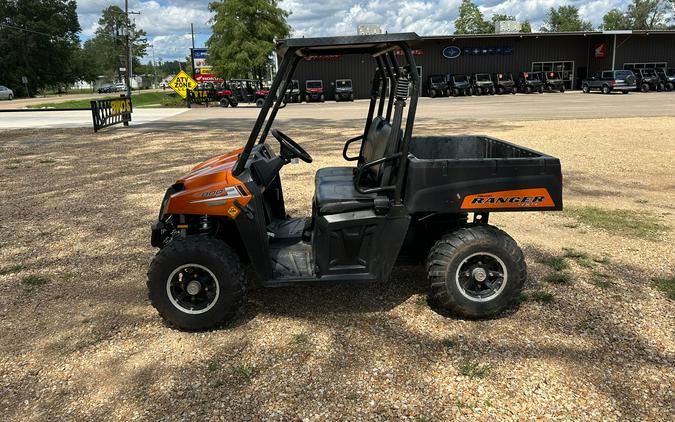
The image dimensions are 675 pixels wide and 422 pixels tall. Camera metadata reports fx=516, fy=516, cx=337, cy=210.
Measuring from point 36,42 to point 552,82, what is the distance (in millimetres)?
58979

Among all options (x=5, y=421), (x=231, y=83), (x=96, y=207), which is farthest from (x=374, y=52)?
(x=231, y=83)

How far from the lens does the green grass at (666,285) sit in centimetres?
382

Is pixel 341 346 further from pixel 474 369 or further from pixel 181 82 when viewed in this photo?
pixel 181 82

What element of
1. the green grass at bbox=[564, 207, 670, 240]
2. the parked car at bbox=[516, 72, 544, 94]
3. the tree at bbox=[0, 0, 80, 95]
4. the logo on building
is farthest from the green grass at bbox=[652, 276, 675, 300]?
the tree at bbox=[0, 0, 80, 95]

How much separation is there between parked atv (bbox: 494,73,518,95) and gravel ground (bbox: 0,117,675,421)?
3467 cm

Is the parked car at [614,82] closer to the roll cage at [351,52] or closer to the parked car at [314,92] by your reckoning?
the parked car at [314,92]

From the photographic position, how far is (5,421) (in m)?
2.57

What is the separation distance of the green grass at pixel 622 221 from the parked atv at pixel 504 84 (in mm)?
34037

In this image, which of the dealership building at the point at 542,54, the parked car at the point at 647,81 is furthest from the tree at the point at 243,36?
the parked car at the point at 647,81

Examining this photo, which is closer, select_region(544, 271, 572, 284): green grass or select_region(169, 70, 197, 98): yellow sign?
select_region(544, 271, 572, 284): green grass

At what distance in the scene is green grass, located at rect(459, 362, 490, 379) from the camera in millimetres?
2861

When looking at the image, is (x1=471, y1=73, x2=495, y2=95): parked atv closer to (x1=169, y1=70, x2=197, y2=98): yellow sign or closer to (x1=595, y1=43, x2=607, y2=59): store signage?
(x1=595, y1=43, x2=607, y2=59): store signage

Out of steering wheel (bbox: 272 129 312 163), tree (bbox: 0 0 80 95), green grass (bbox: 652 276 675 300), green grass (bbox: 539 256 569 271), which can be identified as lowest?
green grass (bbox: 652 276 675 300)

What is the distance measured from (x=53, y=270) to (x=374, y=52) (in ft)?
10.9
